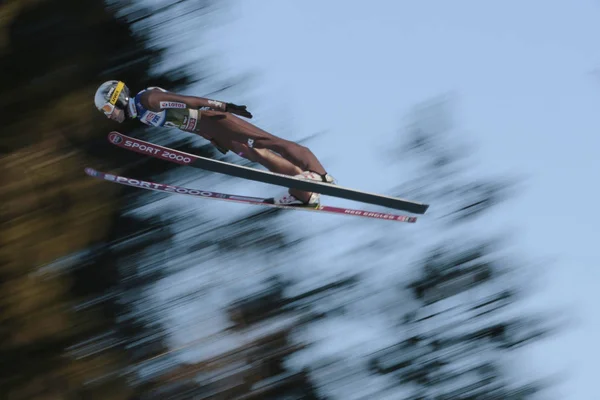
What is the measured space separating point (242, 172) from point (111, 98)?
120 cm

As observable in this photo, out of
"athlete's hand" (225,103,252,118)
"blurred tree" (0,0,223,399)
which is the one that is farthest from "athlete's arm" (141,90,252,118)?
"blurred tree" (0,0,223,399)

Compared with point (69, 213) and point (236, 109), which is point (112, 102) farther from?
point (69, 213)

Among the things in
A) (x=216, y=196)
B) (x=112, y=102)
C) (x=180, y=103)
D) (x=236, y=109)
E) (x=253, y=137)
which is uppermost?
(x=112, y=102)

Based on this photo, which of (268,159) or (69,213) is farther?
(69,213)

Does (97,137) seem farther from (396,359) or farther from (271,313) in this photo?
(396,359)

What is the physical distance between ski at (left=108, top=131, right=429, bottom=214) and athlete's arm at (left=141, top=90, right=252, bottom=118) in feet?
1.01

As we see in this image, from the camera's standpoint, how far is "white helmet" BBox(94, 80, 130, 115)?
28.2ft

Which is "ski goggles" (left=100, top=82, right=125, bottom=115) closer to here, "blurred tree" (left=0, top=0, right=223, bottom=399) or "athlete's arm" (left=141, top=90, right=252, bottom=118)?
"athlete's arm" (left=141, top=90, right=252, bottom=118)

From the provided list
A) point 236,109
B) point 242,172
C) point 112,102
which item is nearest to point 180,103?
point 236,109

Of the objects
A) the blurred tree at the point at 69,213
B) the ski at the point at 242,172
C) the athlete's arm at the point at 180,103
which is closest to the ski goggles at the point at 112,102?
the athlete's arm at the point at 180,103

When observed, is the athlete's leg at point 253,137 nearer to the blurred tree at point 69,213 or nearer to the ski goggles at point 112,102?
the ski goggles at point 112,102

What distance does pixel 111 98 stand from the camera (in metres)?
8.59

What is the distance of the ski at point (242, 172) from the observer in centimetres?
840

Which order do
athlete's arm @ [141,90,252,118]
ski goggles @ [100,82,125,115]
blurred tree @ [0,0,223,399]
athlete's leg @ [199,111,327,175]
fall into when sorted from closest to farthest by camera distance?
athlete's arm @ [141,90,252,118] → ski goggles @ [100,82,125,115] → athlete's leg @ [199,111,327,175] → blurred tree @ [0,0,223,399]
